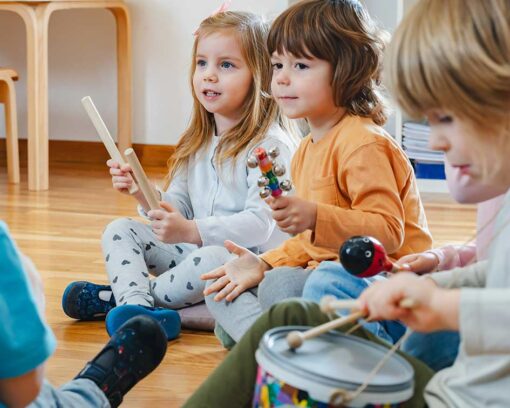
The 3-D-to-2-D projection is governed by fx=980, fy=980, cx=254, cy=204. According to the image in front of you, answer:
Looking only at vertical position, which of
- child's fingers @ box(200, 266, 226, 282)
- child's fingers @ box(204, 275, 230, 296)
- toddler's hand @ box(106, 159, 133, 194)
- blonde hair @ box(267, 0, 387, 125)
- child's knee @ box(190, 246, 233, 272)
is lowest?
child's knee @ box(190, 246, 233, 272)

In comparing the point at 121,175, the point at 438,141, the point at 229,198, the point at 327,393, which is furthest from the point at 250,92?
the point at 327,393

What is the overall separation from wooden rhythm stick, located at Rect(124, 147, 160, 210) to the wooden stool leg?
1656mm

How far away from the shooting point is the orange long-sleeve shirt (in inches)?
51.8

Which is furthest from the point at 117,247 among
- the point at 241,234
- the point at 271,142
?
the point at 271,142

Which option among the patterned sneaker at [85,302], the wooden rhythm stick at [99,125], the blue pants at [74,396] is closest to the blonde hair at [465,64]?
the blue pants at [74,396]

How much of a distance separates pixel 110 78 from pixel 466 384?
115 inches

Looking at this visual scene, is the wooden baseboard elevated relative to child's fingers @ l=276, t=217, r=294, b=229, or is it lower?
lower

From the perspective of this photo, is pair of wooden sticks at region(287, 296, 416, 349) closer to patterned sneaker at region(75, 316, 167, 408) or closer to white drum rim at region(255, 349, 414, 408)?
white drum rim at region(255, 349, 414, 408)

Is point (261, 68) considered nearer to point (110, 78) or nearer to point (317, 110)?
point (317, 110)

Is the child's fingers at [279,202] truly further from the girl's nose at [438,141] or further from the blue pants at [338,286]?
the girl's nose at [438,141]

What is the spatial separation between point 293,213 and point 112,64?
245 centimetres

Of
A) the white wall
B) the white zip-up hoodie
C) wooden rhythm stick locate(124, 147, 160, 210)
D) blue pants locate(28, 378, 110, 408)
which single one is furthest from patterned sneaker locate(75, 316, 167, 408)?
the white wall

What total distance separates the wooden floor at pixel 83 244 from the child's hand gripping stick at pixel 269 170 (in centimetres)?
31

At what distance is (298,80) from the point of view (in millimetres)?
1443
